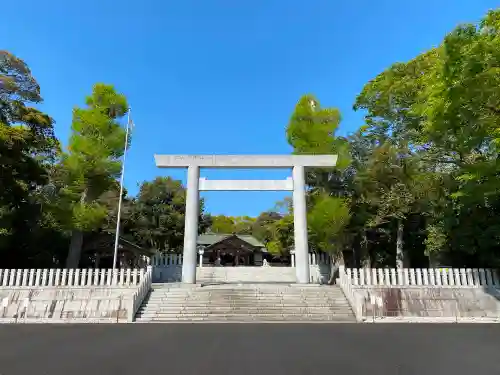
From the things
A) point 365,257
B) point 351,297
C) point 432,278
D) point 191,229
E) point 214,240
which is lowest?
point 351,297

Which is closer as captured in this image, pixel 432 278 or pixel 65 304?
pixel 65 304

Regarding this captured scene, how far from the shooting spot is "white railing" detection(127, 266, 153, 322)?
9.98 m

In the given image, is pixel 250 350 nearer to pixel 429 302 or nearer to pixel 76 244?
pixel 429 302

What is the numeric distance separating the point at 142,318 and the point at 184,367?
6.18 meters

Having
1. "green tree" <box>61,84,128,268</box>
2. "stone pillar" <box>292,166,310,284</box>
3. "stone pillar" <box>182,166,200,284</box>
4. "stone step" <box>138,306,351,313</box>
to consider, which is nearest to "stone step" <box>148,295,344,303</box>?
"stone step" <box>138,306,351,313</box>

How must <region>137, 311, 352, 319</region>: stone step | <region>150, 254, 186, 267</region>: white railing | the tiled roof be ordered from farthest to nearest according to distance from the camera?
the tiled roof, <region>150, 254, 186, 267</region>: white railing, <region>137, 311, 352, 319</region>: stone step

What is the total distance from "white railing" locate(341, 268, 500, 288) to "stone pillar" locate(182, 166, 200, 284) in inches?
234

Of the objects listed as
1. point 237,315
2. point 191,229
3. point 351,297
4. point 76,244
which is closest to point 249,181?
point 191,229

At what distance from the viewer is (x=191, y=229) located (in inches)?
557

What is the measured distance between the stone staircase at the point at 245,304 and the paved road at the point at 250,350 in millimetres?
1620

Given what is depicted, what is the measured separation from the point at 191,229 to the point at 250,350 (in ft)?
29.3

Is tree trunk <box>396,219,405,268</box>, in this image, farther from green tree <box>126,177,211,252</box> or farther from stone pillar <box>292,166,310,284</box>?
green tree <box>126,177,211,252</box>

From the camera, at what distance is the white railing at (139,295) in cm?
998

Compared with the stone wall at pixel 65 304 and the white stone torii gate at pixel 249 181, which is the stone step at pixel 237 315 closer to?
the stone wall at pixel 65 304
